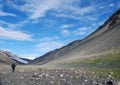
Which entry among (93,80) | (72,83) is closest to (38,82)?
(72,83)

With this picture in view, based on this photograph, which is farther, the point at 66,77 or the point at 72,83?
the point at 66,77

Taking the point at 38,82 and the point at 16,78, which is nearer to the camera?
the point at 38,82

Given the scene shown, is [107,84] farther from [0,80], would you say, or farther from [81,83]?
[0,80]

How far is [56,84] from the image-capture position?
4078 centimetres

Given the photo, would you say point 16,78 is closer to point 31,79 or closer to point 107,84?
point 31,79

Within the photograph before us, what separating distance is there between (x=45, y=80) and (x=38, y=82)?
1.85m

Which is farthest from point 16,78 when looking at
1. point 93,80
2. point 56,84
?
point 93,80

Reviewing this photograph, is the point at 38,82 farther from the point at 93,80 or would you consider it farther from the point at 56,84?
the point at 93,80

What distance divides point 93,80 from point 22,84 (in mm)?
11001

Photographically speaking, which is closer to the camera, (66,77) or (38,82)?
(38,82)

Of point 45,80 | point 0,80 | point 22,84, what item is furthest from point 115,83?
point 0,80

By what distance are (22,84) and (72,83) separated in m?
7.19

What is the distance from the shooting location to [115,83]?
138 feet

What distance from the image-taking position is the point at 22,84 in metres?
40.8
